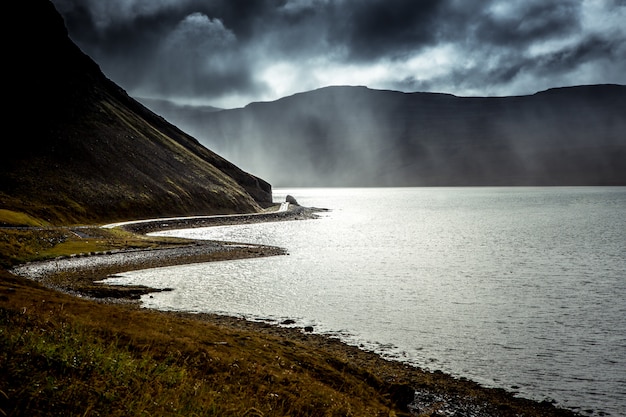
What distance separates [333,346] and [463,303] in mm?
14442

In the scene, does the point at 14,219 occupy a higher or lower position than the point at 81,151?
lower

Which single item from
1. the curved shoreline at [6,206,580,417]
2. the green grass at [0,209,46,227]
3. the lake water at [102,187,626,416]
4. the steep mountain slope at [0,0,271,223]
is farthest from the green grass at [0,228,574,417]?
the steep mountain slope at [0,0,271,223]

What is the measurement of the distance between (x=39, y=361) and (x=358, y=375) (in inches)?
452

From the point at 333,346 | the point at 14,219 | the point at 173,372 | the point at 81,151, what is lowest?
the point at 333,346

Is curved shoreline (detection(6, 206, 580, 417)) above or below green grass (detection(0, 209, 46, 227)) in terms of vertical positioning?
below

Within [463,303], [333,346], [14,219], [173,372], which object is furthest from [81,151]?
[173,372]

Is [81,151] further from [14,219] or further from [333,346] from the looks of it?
[333,346]

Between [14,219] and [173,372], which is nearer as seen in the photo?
[173,372]

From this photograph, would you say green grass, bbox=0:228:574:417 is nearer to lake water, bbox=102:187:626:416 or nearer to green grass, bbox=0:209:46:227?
lake water, bbox=102:187:626:416

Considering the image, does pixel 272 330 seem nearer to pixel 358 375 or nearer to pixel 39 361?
pixel 358 375

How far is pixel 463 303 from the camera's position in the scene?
1328 inches

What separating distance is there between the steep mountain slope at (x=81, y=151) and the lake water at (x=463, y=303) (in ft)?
178

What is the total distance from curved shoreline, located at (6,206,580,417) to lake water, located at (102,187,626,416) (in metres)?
1.12

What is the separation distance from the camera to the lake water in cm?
2064
